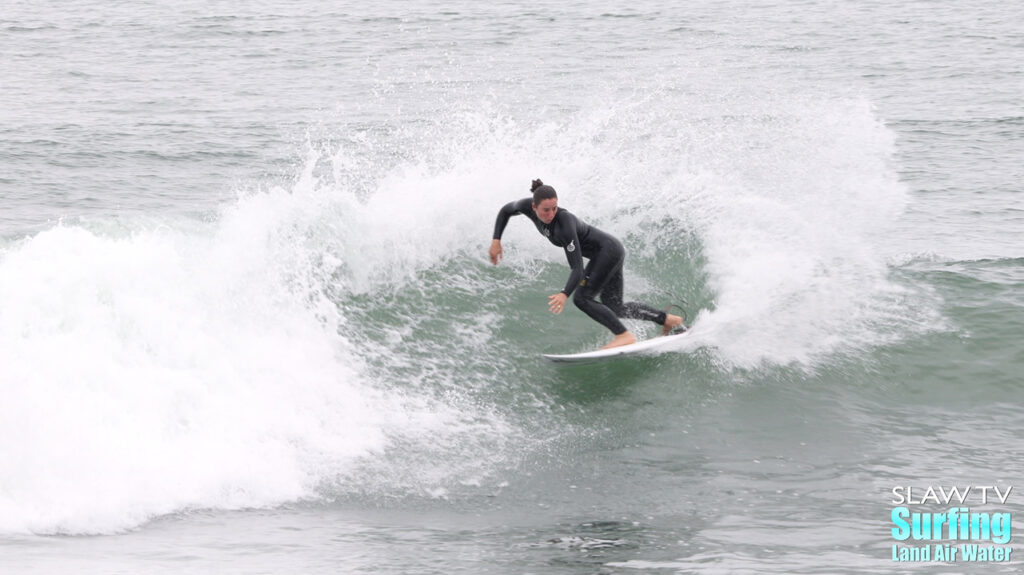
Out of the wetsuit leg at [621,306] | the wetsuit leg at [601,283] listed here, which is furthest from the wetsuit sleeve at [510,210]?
the wetsuit leg at [621,306]

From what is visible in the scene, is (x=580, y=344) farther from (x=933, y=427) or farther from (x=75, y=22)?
(x=75, y=22)

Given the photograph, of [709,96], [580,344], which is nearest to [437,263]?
[580,344]

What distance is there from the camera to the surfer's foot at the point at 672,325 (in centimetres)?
1012

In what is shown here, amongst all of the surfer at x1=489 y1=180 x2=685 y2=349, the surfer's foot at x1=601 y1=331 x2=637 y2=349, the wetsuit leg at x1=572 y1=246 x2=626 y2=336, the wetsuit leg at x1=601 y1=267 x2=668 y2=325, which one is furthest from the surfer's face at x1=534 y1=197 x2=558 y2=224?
the surfer's foot at x1=601 y1=331 x2=637 y2=349

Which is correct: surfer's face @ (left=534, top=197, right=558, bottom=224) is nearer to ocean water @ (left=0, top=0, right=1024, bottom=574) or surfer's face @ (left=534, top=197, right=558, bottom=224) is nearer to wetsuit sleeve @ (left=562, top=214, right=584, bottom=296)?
wetsuit sleeve @ (left=562, top=214, right=584, bottom=296)

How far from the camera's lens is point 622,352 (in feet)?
32.3

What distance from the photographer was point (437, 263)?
11.5 m

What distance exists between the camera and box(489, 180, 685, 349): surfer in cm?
943

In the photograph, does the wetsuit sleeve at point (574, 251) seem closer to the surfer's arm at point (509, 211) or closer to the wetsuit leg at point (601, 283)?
the wetsuit leg at point (601, 283)

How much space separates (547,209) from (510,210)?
0.67 m

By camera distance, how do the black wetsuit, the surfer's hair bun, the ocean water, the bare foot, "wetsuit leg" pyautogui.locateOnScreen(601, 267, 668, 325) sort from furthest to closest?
the bare foot → "wetsuit leg" pyautogui.locateOnScreen(601, 267, 668, 325) → the black wetsuit → the surfer's hair bun → the ocean water

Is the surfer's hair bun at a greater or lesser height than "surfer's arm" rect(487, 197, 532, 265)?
greater

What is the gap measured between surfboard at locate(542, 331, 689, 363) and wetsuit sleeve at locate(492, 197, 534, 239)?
1267 mm

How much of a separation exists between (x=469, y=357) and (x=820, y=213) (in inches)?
194
